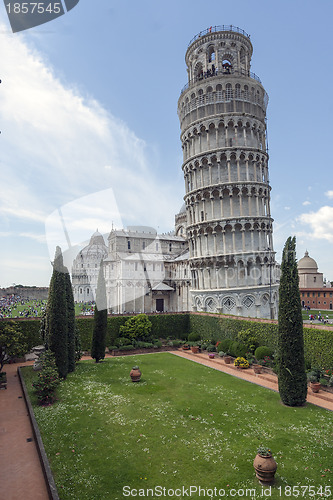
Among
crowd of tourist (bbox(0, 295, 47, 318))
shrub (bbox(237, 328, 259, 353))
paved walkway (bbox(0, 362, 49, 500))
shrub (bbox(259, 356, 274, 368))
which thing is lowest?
paved walkway (bbox(0, 362, 49, 500))

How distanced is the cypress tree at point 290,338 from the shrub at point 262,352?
313 inches

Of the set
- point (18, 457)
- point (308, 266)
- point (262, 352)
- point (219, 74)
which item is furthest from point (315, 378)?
point (308, 266)

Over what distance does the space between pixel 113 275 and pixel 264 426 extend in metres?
59.5

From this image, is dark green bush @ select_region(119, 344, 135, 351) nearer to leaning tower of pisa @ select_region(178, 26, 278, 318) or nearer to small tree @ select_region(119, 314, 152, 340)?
small tree @ select_region(119, 314, 152, 340)

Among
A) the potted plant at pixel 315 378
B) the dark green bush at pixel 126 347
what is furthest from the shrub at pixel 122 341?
the potted plant at pixel 315 378

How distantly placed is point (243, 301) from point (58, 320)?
86.3 ft

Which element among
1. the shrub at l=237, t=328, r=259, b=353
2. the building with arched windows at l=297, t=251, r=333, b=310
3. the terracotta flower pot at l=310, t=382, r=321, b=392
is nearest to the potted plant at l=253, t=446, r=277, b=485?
the terracotta flower pot at l=310, t=382, r=321, b=392

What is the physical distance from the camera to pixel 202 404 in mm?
16250

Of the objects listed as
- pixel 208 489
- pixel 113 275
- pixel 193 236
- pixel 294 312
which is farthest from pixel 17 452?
pixel 113 275

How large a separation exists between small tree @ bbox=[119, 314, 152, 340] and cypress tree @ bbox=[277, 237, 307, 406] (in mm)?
18712

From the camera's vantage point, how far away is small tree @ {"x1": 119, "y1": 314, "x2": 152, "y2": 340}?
33219 millimetres

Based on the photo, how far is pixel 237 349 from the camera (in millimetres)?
26359

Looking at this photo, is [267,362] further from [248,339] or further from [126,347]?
[126,347]

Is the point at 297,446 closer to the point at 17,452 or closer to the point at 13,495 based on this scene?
the point at 13,495
